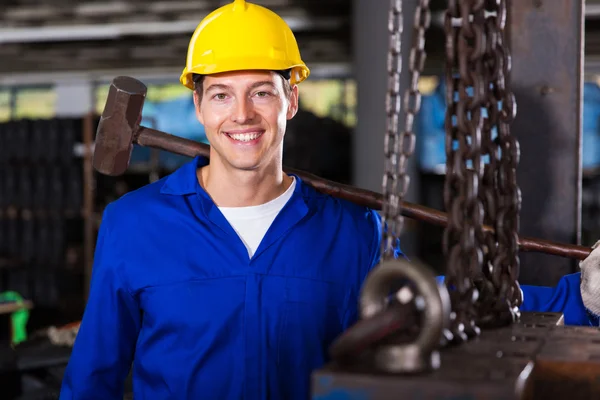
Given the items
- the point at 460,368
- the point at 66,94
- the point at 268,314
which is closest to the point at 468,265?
the point at 460,368

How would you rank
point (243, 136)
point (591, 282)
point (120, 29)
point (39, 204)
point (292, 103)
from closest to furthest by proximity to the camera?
1. point (591, 282)
2. point (243, 136)
3. point (292, 103)
4. point (39, 204)
5. point (120, 29)

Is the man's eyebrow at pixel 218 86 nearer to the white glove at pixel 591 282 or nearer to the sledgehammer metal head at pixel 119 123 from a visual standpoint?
the sledgehammer metal head at pixel 119 123

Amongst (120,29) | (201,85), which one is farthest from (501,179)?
(120,29)

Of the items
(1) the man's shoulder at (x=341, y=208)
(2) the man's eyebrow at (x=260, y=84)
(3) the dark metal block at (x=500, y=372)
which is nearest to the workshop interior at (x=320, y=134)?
(3) the dark metal block at (x=500, y=372)

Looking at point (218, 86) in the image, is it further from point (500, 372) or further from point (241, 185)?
point (500, 372)

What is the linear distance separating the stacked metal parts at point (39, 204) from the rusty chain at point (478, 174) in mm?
7206

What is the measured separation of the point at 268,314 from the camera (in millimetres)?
2074

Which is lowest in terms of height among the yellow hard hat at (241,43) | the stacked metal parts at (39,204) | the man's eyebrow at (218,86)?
the stacked metal parts at (39,204)

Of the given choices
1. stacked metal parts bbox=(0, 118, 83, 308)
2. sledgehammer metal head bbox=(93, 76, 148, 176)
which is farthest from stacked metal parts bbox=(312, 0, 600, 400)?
stacked metal parts bbox=(0, 118, 83, 308)

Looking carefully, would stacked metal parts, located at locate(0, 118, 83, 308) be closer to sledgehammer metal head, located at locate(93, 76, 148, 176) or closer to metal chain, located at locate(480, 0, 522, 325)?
sledgehammer metal head, located at locate(93, 76, 148, 176)

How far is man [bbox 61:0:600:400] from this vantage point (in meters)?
2.07

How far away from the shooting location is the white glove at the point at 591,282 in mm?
2008

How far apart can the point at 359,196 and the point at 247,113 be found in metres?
0.45

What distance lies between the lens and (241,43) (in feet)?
7.01
